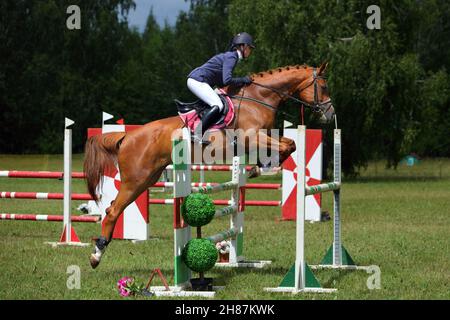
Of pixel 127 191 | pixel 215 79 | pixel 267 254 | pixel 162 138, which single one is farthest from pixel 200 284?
pixel 267 254

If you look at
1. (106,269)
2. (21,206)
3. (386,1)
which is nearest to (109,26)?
(386,1)

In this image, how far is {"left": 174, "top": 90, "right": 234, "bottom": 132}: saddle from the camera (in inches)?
297

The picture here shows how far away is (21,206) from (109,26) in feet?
96.5

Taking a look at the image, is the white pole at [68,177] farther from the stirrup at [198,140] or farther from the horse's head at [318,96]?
the horse's head at [318,96]

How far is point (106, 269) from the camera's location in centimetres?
774

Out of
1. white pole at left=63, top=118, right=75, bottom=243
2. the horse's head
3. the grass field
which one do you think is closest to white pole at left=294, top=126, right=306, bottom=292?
the grass field

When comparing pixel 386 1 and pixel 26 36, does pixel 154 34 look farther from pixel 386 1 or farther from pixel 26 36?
pixel 386 1

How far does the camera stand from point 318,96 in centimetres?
796

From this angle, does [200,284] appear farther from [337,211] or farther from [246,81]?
[246,81]

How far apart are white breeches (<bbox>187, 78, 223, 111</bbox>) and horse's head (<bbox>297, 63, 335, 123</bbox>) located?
1009 mm

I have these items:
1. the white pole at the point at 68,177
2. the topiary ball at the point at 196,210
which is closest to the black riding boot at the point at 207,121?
the topiary ball at the point at 196,210

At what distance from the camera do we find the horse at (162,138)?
751cm

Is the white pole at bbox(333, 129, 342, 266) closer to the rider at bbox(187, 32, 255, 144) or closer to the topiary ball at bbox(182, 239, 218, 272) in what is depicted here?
the rider at bbox(187, 32, 255, 144)

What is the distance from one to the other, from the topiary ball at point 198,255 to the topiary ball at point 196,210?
17cm
